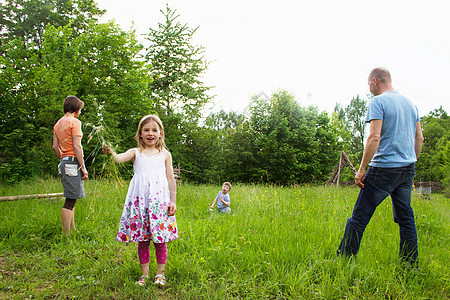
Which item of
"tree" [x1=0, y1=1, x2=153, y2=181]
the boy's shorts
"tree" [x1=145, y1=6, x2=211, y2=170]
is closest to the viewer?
the boy's shorts

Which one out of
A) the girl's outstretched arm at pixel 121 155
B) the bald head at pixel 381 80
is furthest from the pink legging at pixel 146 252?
the bald head at pixel 381 80

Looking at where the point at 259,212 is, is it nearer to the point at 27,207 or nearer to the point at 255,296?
the point at 255,296

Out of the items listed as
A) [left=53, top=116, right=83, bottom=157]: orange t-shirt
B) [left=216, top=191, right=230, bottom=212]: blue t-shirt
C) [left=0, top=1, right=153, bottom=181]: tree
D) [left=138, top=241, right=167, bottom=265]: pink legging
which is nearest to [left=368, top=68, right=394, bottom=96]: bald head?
[left=138, top=241, right=167, bottom=265]: pink legging

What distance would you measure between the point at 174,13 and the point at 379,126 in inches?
815

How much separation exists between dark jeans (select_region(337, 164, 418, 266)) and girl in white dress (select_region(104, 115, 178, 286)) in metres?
1.99

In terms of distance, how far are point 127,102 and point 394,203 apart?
15688 mm

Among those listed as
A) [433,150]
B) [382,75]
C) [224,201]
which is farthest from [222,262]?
[433,150]

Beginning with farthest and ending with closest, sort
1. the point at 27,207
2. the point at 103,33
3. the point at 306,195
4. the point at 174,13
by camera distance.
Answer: the point at 174,13 < the point at 103,33 < the point at 306,195 < the point at 27,207

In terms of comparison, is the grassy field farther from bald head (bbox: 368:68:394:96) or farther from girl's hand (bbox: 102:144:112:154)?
bald head (bbox: 368:68:394:96)

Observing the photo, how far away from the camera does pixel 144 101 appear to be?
17734mm

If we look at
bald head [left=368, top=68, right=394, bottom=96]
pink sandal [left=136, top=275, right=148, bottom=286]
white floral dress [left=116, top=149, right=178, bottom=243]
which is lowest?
pink sandal [left=136, top=275, right=148, bottom=286]

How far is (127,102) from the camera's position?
1669cm

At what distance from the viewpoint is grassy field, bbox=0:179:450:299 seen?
288 cm

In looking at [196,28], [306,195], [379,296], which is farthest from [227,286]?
[196,28]
